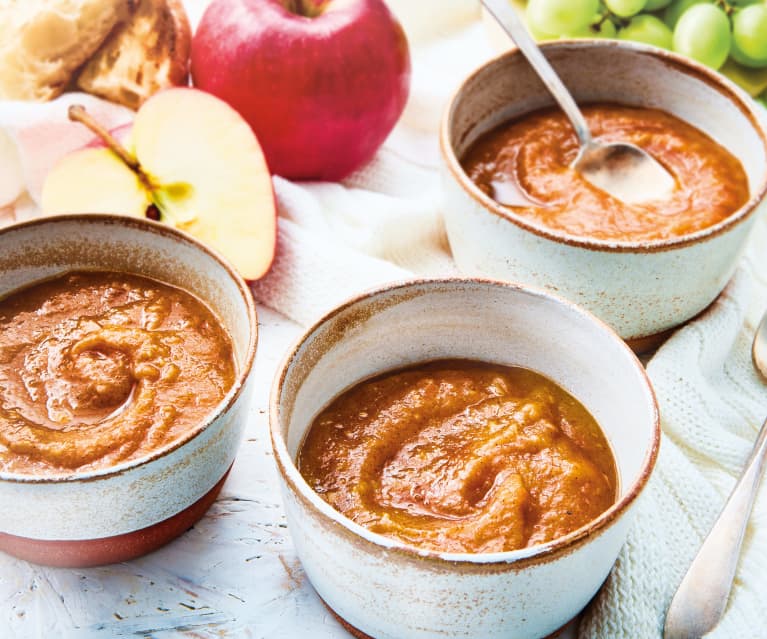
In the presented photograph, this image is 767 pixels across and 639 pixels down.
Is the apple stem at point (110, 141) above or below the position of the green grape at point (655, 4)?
below

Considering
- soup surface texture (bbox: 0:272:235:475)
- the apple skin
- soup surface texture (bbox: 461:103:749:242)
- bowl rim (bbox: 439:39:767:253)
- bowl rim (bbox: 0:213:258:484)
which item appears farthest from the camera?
the apple skin

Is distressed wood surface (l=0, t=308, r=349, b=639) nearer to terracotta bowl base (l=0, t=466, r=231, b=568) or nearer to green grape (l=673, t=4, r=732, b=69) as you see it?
terracotta bowl base (l=0, t=466, r=231, b=568)

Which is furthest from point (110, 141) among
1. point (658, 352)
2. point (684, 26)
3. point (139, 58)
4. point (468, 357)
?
point (684, 26)

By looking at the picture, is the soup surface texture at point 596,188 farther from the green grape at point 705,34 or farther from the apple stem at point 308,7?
the apple stem at point 308,7

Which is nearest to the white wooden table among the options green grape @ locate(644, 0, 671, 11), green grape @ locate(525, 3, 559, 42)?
green grape @ locate(525, 3, 559, 42)

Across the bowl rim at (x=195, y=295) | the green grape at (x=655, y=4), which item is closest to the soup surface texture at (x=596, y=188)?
the green grape at (x=655, y=4)

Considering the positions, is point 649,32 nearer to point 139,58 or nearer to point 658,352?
point 658,352
